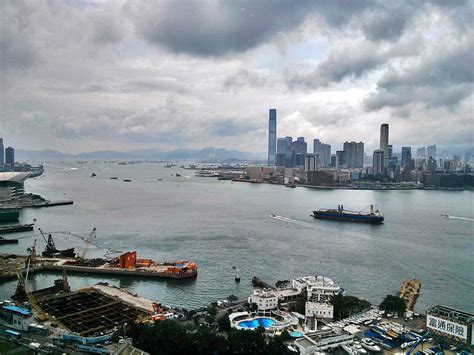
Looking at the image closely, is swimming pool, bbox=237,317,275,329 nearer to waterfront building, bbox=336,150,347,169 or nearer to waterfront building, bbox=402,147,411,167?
waterfront building, bbox=402,147,411,167

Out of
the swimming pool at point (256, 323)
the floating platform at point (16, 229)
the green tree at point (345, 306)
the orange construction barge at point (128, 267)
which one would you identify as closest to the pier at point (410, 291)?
the green tree at point (345, 306)

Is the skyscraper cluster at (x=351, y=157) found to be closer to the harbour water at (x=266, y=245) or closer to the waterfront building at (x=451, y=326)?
the harbour water at (x=266, y=245)

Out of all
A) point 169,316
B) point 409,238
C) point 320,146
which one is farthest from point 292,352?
point 320,146

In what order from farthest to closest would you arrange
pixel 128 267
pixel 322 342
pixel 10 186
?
1. pixel 10 186
2. pixel 128 267
3. pixel 322 342

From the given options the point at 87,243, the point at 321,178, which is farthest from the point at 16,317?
the point at 321,178

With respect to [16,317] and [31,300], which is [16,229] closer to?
[31,300]

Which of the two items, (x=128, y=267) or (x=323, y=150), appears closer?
(x=128, y=267)
